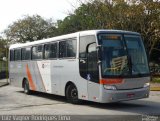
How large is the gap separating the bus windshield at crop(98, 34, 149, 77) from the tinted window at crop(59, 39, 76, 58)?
195cm

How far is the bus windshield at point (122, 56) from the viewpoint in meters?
14.3

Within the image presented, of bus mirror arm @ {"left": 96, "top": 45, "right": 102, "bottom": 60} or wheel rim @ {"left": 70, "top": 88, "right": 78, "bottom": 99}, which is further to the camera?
wheel rim @ {"left": 70, "top": 88, "right": 78, "bottom": 99}

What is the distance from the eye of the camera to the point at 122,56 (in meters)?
14.7

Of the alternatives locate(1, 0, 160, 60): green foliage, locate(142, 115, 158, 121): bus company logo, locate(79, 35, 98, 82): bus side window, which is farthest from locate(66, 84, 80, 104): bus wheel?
locate(1, 0, 160, 60): green foliage

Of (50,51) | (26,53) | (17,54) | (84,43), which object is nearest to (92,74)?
(84,43)

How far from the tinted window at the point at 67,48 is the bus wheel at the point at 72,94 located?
1395 mm

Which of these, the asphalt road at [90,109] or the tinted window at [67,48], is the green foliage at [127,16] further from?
the asphalt road at [90,109]

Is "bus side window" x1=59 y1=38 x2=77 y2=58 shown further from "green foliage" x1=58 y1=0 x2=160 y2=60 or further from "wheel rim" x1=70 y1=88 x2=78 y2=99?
"green foliage" x1=58 y1=0 x2=160 y2=60

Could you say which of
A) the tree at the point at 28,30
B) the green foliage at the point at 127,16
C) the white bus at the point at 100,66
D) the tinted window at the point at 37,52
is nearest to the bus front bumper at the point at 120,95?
the white bus at the point at 100,66

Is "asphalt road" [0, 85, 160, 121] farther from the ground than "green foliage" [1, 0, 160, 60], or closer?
closer

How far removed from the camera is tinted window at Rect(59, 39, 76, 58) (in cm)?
1633

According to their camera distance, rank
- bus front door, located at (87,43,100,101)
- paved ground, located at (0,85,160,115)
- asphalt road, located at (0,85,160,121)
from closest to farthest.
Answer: asphalt road, located at (0,85,160,121), paved ground, located at (0,85,160,115), bus front door, located at (87,43,100,101)

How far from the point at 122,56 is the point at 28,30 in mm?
63772

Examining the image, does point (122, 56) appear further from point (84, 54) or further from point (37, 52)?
point (37, 52)
